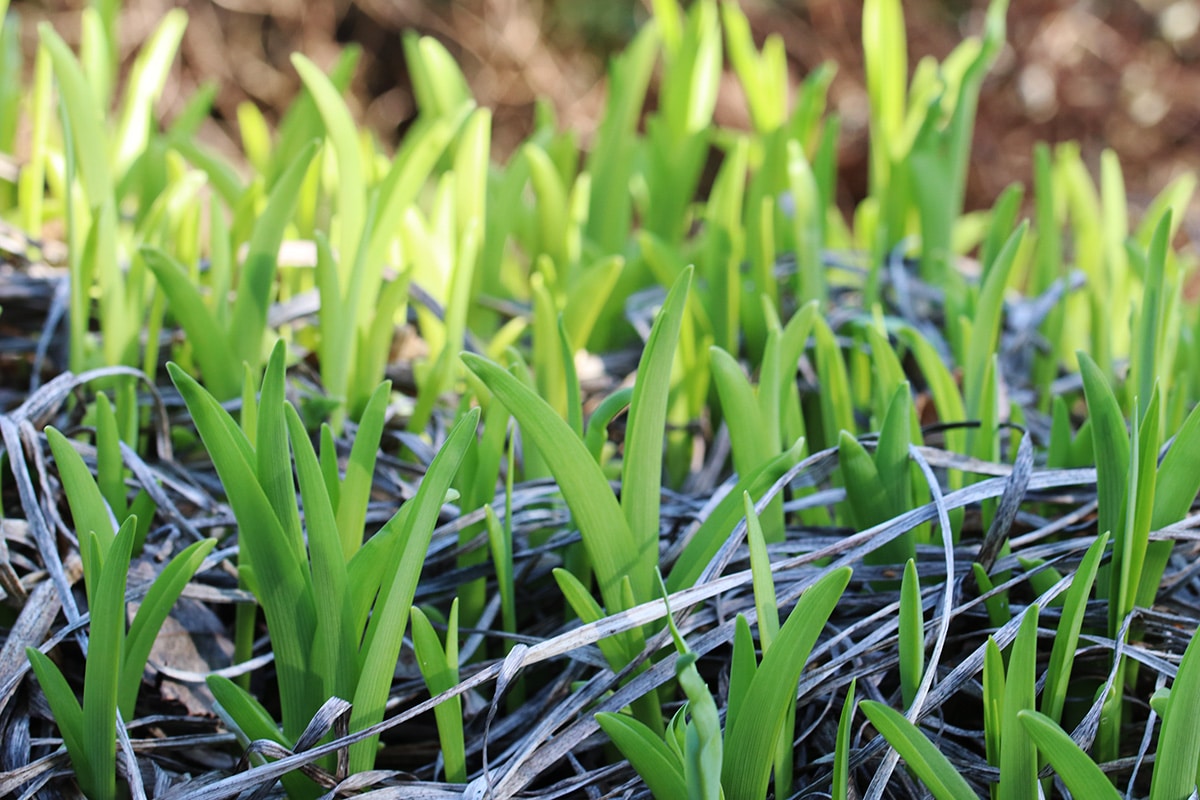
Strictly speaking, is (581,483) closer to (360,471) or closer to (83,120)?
(360,471)

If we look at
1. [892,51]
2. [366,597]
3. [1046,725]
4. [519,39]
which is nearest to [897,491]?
[1046,725]

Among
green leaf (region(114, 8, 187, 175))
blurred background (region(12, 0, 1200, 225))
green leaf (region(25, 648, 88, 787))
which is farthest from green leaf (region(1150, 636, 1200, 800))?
blurred background (region(12, 0, 1200, 225))

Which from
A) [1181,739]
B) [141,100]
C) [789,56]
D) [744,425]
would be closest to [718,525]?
[744,425]

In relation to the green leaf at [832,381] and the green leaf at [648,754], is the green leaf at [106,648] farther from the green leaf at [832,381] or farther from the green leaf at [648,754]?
the green leaf at [832,381]

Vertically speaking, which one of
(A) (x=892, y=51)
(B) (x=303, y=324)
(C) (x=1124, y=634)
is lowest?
(C) (x=1124, y=634)

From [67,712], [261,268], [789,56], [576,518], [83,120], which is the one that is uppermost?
[789,56]

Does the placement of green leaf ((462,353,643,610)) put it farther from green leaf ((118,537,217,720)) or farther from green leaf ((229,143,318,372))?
green leaf ((229,143,318,372))

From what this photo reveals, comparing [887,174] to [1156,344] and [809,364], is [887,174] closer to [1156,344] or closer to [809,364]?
[809,364]
